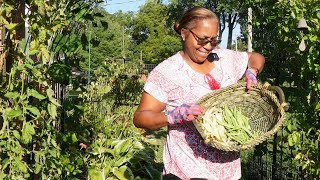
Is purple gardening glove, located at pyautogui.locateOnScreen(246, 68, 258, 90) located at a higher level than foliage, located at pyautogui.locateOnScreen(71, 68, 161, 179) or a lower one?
higher

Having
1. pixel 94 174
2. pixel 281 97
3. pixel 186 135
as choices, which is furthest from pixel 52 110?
pixel 94 174

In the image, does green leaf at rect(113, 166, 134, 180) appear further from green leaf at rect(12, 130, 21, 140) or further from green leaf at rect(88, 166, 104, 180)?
green leaf at rect(12, 130, 21, 140)

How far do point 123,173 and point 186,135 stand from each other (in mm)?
2627

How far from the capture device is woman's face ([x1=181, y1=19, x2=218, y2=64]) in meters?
2.51

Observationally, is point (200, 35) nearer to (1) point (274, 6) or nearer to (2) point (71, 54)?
(2) point (71, 54)

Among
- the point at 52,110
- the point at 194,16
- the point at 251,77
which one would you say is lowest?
the point at 52,110

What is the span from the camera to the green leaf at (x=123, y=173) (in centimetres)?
504

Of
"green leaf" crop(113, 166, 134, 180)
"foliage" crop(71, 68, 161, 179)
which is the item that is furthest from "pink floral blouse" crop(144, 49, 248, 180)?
"green leaf" crop(113, 166, 134, 180)

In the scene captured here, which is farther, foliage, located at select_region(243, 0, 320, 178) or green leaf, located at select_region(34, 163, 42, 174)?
foliage, located at select_region(243, 0, 320, 178)

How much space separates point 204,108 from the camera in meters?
2.49

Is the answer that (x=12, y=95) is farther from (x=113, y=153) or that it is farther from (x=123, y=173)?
(x=113, y=153)

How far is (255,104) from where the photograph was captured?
9.02 ft

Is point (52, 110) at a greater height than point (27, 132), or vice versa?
point (52, 110)

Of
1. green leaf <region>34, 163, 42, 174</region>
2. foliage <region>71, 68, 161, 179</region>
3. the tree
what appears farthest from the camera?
the tree
